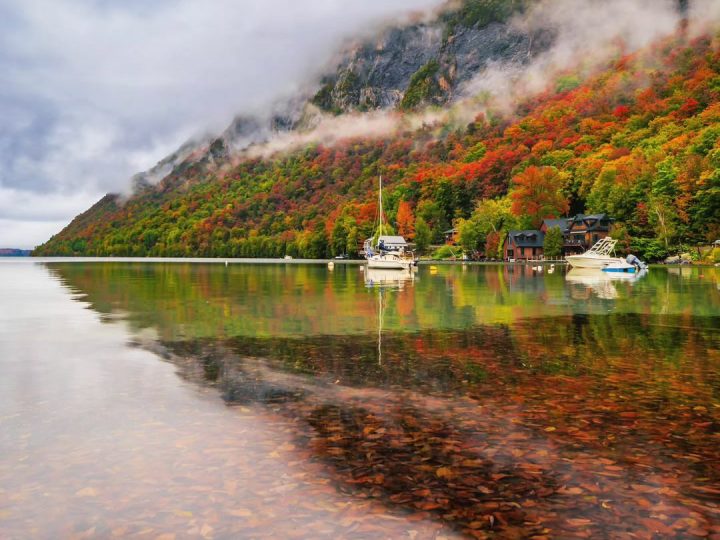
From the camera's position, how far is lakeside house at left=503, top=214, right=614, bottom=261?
131250 millimetres

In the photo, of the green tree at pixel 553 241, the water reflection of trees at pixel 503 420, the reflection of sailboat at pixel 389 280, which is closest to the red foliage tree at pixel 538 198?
the green tree at pixel 553 241

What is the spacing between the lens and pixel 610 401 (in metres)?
12.1

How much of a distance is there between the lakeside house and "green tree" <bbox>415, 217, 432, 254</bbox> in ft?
84.1

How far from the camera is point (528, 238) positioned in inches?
5556

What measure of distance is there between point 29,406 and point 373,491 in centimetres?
837

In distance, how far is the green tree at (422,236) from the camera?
163 metres

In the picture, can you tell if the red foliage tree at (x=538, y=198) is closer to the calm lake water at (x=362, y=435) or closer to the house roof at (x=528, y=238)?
the house roof at (x=528, y=238)

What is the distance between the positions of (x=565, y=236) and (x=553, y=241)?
836 centimetres

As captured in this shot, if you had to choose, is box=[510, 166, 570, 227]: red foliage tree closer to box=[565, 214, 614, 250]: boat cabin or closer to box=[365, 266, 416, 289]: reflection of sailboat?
box=[565, 214, 614, 250]: boat cabin

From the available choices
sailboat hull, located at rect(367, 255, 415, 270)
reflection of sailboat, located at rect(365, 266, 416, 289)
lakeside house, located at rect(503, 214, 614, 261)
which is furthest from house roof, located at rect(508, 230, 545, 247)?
reflection of sailboat, located at rect(365, 266, 416, 289)

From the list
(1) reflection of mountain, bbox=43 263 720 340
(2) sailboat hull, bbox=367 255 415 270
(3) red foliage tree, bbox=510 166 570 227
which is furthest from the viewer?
(3) red foliage tree, bbox=510 166 570 227

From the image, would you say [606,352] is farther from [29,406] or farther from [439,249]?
[439,249]

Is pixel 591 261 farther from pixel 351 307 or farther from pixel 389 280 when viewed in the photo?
pixel 351 307

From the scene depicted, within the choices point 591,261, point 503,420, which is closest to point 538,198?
point 591,261
